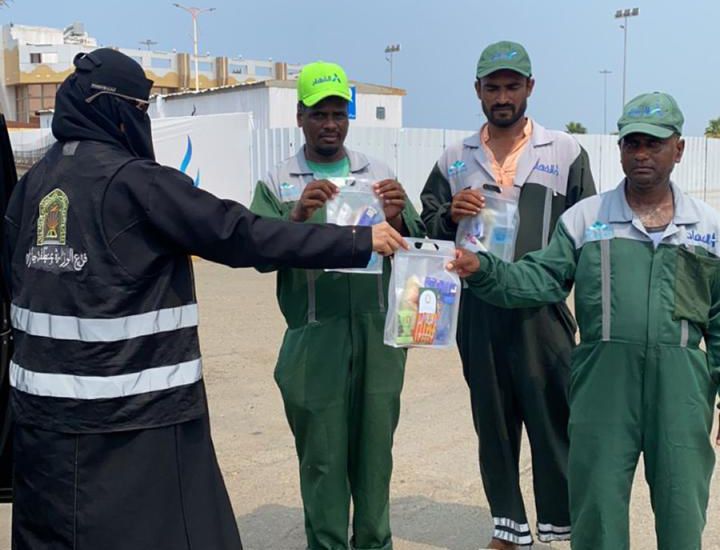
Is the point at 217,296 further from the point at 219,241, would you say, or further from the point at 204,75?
the point at 204,75

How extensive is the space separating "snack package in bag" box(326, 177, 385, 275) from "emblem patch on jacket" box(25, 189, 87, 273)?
1.18 meters

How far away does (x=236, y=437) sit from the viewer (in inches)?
251

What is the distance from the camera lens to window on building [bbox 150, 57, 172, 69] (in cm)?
5856

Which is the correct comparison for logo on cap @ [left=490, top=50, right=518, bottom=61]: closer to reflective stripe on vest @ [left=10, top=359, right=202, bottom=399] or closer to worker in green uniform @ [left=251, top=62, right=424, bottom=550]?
worker in green uniform @ [left=251, top=62, right=424, bottom=550]

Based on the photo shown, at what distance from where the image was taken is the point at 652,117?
3.29 metres

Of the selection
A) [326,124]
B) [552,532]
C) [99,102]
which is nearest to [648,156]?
[326,124]

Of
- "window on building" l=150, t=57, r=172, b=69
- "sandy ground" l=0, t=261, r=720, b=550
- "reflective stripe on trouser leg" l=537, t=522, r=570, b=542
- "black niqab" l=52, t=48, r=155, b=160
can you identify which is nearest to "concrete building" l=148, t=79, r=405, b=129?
"sandy ground" l=0, t=261, r=720, b=550

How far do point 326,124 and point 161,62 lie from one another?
192ft

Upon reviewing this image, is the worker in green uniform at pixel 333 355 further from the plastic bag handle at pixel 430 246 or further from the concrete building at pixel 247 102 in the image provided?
the concrete building at pixel 247 102

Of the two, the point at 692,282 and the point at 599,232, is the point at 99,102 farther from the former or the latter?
the point at 692,282

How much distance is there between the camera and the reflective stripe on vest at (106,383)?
2.78m

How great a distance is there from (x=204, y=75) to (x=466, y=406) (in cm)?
5616

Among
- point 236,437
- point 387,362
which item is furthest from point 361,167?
point 236,437

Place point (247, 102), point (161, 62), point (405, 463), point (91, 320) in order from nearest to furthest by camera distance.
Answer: point (91, 320) → point (405, 463) → point (247, 102) → point (161, 62)
